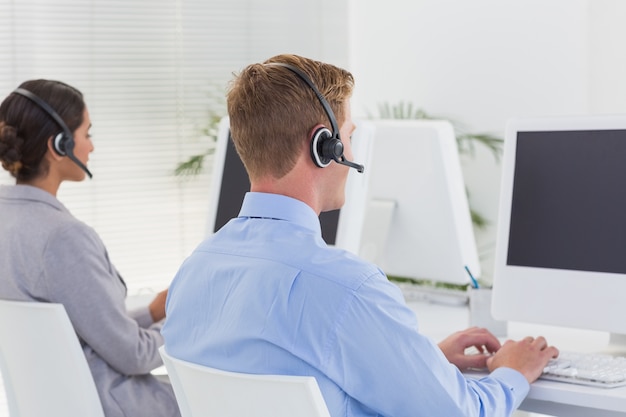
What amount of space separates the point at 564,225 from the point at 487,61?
2895 millimetres

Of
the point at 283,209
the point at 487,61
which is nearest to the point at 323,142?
the point at 283,209

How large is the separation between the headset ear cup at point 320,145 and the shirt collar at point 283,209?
7 centimetres

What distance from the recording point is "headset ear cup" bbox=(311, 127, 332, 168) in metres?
1.36

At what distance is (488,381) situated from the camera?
1.55m

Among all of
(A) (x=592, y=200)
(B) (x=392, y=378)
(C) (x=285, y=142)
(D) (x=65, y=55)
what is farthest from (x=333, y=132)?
(D) (x=65, y=55)

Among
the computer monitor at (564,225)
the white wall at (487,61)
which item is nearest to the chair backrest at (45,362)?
the computer monitor at (564,225)

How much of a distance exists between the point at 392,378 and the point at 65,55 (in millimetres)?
3396

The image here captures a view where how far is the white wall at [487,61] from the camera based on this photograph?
429cm

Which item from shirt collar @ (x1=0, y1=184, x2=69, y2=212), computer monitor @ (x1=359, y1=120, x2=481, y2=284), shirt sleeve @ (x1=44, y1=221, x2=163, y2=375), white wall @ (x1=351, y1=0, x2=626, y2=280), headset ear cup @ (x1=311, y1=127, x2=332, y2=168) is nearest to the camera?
headset ear cup @ (x1=311, y1=127, x2=332, y2=168)

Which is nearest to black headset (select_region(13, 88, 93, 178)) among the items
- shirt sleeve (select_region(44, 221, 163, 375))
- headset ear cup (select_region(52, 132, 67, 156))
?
headset ear cup (select_region(52, 132, 67, 156))

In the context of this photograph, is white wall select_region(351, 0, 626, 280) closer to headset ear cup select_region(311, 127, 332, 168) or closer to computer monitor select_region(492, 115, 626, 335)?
computer monitor select_region(492, 115, 626, 335)

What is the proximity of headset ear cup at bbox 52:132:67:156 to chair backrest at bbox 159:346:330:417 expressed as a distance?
42.1 inches

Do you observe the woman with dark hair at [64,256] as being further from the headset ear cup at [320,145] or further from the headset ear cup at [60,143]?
the headset ear cup at [320,145]

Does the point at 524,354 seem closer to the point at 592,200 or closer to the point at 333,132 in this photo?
the point at 592,200
